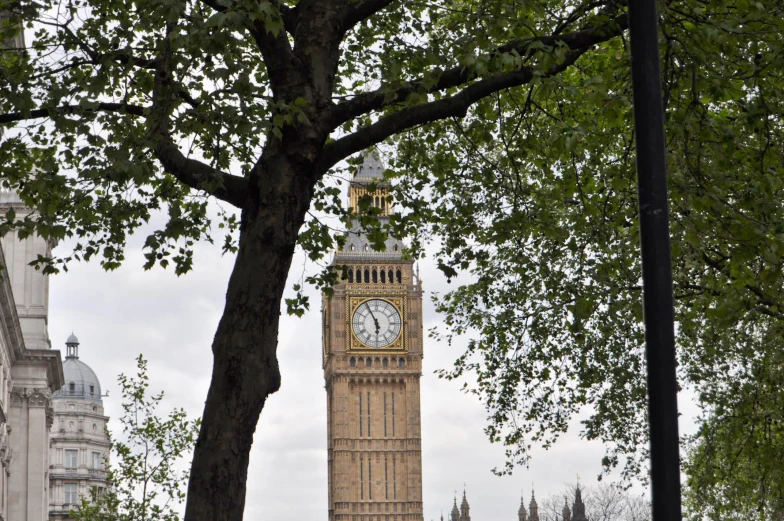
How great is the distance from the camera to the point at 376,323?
12144cm

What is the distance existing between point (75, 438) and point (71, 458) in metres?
2.33

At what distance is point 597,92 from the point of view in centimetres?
1306

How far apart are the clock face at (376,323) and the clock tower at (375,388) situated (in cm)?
9

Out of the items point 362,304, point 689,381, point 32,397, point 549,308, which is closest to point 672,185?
point 549,308

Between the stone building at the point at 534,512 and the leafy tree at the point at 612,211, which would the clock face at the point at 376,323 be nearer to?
the stone building at the point at 534,512

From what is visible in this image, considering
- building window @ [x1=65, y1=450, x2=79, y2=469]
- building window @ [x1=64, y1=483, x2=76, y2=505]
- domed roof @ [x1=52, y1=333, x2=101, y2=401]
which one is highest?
domed roof @ [x1=52, y1=333, x2=101, y2=401]

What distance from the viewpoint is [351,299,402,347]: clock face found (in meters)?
120

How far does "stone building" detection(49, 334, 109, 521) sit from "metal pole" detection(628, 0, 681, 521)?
4690 inches

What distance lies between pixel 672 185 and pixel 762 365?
12591 mm

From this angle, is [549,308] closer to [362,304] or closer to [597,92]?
[597,92]

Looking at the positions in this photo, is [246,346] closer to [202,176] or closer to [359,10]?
[202,176]

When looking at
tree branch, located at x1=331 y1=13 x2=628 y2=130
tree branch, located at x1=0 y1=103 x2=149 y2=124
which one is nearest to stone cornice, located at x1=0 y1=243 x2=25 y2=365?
tree branch, located at x1=0 y1=103 x2=149 y2=124

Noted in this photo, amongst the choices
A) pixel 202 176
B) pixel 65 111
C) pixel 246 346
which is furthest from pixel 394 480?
pixel 246 346

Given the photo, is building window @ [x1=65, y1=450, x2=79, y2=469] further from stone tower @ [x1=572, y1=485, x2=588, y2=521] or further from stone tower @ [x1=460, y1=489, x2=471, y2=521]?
stone tower @ [x1=572, y1=485, x2=588, y2=521]
